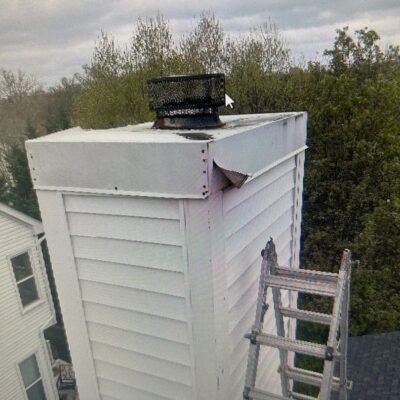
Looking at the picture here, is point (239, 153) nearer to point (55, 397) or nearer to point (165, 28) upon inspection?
point (55, 397)

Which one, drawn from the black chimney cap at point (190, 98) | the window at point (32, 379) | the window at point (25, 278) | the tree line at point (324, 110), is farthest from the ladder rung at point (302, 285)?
the tree line at point (324, 110)

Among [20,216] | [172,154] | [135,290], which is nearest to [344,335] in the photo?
[135,290]

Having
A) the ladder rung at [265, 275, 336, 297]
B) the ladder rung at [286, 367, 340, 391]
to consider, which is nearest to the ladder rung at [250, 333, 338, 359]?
the ladder rung at [265, 275, 336, 297]

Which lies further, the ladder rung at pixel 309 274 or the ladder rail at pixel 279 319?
the ladder rail at pixel 279 319

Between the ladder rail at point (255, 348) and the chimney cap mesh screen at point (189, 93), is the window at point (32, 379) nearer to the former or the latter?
the ladder rail at point (255, 348)

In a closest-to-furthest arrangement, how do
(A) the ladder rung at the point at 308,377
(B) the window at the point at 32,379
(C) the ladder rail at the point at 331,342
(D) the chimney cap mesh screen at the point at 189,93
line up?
(C) the ladder rail at the point at 331,342 → (D) the chimney cap mesh screen at the point at 189,93 → (A) the ladder rung at the point at 308,377 → (B) the window at the point at 32,379

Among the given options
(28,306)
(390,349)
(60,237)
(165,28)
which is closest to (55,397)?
(28,306)

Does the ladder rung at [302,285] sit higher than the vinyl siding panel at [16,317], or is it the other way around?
the ladder rung at [302,285]

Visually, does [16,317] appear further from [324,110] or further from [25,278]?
[324,110]

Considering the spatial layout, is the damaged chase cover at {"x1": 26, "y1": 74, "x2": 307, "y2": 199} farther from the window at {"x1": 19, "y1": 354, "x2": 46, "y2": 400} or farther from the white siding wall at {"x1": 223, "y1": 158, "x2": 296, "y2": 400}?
the window at {"x1": 19, "y1": 354, "x2": 46, "y2": 400}
